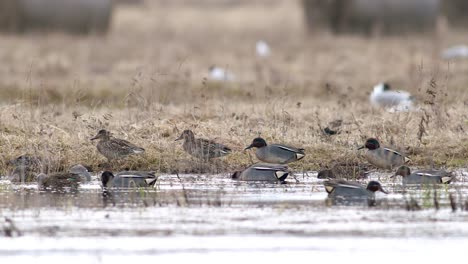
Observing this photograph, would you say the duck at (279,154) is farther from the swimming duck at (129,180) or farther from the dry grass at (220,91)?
the swimming duck at (129,180)

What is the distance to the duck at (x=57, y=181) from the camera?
1112 cm

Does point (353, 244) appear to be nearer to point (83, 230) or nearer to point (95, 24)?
point (83, 230)

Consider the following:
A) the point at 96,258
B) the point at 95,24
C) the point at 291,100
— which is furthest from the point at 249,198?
the point at 95,24

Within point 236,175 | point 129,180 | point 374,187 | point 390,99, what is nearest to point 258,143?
point 236,175

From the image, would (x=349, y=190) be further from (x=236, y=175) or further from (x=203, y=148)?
(x=203, y=148)

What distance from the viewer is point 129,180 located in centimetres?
1109

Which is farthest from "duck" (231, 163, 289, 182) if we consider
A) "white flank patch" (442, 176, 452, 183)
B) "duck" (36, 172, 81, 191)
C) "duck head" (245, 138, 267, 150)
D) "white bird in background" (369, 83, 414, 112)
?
"white bird in background" (369, 83, 414, 112)

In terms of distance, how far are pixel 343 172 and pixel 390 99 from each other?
15.3ft

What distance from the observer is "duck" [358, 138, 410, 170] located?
12.1 metres

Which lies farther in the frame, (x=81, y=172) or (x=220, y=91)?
(x=220, y=91)

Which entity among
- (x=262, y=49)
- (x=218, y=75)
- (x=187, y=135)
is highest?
(x=262, y=49)

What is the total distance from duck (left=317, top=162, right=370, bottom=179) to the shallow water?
1.92 ft

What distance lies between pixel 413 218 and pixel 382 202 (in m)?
0.83

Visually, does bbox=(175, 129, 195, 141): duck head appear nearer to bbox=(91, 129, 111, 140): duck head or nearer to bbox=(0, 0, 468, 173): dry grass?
bbox=(0, 0, 468, 173): dry grass
